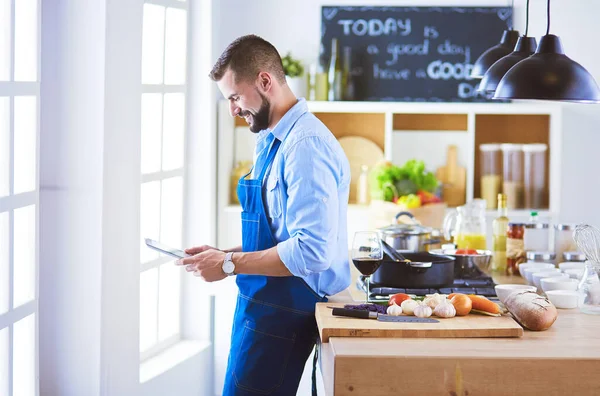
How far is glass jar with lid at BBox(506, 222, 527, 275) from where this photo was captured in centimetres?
359

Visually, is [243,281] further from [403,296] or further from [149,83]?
[149,83]

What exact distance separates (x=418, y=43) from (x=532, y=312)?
3.35 meters

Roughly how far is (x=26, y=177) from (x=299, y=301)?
107cm

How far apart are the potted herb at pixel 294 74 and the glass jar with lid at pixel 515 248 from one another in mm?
2100

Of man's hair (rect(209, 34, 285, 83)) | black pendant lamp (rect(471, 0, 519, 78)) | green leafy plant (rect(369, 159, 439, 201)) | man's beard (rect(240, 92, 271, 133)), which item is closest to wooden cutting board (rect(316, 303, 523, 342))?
man's beard (rect(240, 92, 271, 133))

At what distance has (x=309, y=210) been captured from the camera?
2.50 meters

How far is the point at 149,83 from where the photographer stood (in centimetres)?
423

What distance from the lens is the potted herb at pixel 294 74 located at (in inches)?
210

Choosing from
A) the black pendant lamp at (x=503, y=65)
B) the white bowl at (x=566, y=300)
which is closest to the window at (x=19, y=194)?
the black pendant lamp at (x=503, y=65)

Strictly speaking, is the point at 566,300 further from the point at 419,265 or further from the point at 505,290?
the point at 419,265

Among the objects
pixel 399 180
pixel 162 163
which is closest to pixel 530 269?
pixel 399 180

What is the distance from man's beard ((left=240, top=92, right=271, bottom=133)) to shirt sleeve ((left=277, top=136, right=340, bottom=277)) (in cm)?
22

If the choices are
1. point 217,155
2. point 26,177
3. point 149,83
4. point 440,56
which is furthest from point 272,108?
point 440,56

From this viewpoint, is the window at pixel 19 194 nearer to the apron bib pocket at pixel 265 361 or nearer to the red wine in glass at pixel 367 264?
the apron bib pocket at pixel 265 361
